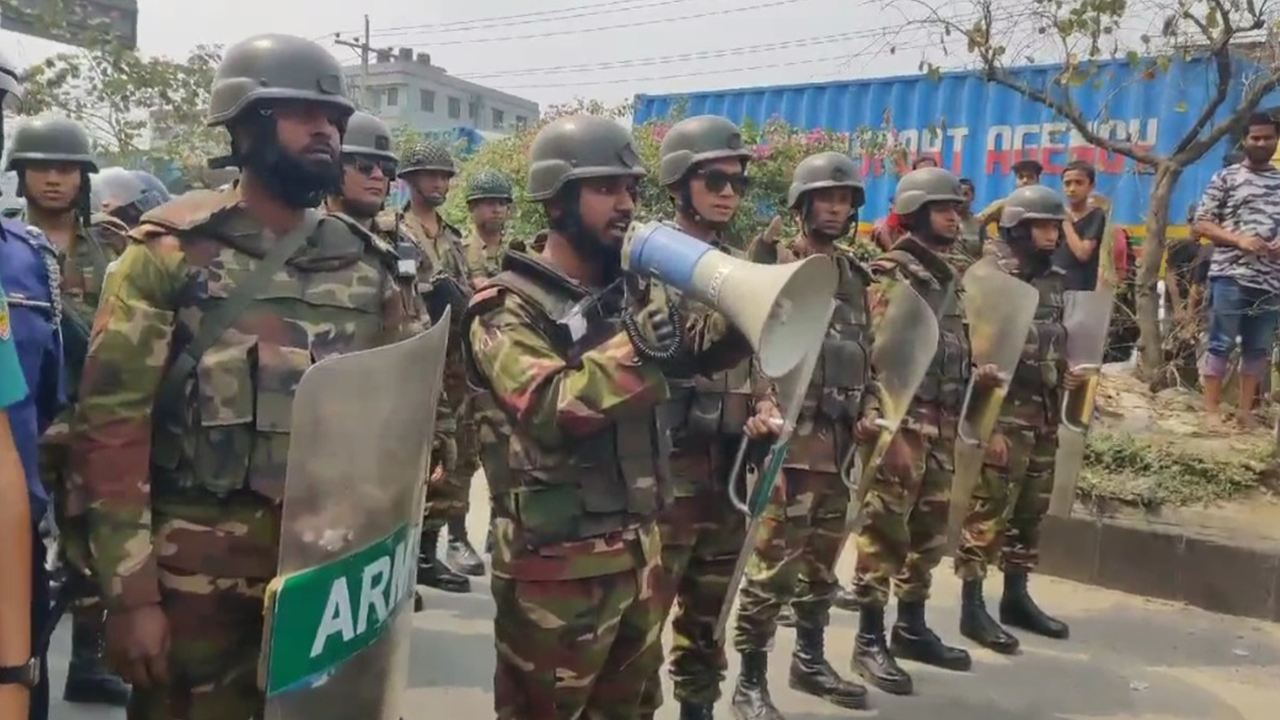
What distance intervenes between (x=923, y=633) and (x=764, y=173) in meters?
7.66

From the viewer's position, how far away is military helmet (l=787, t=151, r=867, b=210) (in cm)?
437

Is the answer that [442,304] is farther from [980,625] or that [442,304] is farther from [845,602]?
[980,625]

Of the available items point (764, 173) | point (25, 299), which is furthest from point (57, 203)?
point (764, 173)

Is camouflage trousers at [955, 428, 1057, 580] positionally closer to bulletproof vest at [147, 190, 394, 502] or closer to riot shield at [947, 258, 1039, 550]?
riot shield at [947, 258, 1039, 550]

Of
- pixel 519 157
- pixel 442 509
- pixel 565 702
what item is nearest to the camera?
pixel 565 702

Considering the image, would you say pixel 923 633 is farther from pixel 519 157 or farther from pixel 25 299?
pixel 519 157

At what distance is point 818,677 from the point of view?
465 centimetres

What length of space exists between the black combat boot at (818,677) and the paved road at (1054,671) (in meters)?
0.04

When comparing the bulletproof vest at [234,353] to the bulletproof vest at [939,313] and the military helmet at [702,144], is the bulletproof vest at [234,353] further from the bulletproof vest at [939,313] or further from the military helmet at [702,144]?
the bulletproof vest at [939,313]

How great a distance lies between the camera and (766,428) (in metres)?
3.53

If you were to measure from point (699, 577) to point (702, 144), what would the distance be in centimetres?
136

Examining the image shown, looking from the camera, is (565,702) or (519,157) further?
(519,157)

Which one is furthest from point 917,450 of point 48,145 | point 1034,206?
point 48,145

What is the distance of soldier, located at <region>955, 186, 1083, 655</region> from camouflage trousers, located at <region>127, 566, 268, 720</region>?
3770 millimetres
